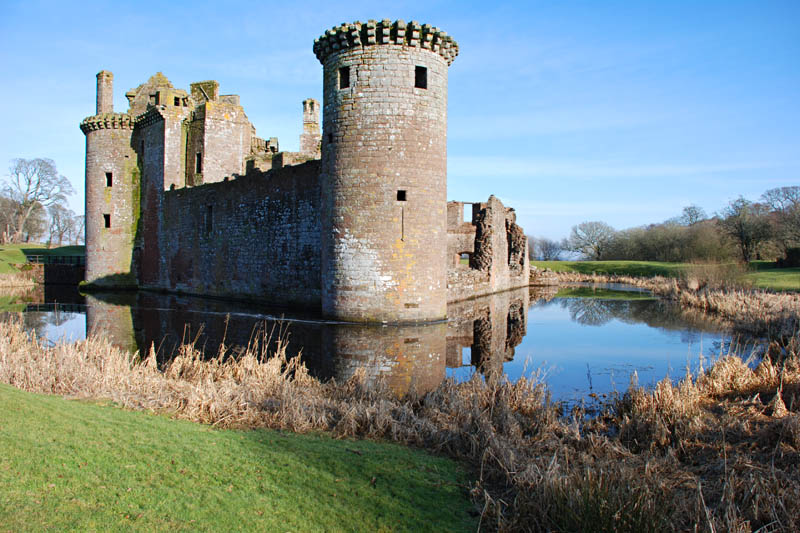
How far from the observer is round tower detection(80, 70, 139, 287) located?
28.8 meters

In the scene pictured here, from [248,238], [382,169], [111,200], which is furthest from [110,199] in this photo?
[382,169]

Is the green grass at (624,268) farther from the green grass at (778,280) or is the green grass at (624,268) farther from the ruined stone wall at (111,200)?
the ruined stone wall at (111,200)

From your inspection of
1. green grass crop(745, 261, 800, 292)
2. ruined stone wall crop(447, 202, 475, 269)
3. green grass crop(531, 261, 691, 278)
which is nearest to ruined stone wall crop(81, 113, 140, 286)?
ruined stone wall crop(447, 202, 475, 269)

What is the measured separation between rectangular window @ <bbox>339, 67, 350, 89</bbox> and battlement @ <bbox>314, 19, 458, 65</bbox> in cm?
54

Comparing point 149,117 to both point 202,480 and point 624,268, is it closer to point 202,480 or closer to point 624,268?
point 202,480

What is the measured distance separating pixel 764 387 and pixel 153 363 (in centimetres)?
867

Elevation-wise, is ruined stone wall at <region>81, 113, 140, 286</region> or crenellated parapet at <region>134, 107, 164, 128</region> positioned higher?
Answer: crenellated parapet at <region>134, 107, 164, 128</region>

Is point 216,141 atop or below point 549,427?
atop

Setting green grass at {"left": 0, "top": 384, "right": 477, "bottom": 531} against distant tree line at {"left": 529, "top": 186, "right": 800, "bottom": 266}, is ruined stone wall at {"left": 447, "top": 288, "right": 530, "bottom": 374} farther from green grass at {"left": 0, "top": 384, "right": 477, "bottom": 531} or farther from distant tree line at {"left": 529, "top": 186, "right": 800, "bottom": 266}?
distant tree line at {"left": 529, "top": 186, "right": 800, "bottom": 266}

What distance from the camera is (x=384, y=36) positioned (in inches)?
559

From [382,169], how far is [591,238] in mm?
69088

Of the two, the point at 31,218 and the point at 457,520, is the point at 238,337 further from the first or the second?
the point at 31,218

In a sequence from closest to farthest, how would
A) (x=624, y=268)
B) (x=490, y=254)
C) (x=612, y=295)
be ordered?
(x=490, y=254) → (x=612, y=295) → (x=624, y=268)

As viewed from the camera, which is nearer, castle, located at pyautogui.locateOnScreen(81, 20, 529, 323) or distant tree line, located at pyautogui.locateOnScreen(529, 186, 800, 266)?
castle, located at pyautogui.locateOnScreen(81, 20, 529, 323)
